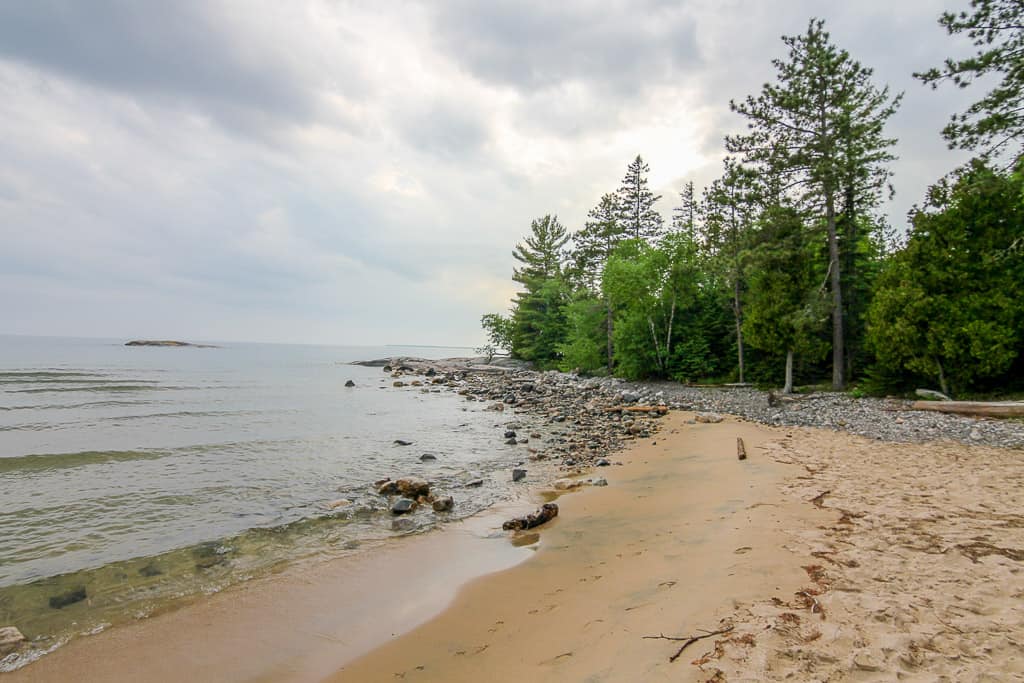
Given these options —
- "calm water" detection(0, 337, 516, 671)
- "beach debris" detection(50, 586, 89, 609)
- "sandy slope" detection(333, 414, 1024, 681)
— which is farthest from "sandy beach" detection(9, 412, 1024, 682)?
"beach debris" detection(50, 586, 89, 609)

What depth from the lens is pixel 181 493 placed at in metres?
8.37

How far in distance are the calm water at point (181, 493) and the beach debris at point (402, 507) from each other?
156mm

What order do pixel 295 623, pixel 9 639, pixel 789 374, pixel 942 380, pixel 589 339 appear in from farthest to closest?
pixel 589 339, pixel 789 374, pixel 942 380, pixel 295 623, pixel 9 639

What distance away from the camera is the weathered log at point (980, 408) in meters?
11.5

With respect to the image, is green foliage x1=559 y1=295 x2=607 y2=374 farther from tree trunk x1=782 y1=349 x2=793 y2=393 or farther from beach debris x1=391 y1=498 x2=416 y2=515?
beach debris x1=391 y1=498 x2=416 y2=515

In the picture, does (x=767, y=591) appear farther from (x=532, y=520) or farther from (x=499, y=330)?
(x=499, y=330)

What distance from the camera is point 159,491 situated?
850cm

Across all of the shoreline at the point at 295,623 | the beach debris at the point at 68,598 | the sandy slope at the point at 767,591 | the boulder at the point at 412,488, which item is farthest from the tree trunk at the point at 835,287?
the beach debris at the point at 68,598

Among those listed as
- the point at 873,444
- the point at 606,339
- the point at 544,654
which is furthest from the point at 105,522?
the point at 606,339

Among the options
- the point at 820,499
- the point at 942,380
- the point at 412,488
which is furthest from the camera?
the point at 942,380

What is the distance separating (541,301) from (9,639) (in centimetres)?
4405

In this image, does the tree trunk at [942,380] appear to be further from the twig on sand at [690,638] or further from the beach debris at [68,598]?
the beach debris at [68,598]

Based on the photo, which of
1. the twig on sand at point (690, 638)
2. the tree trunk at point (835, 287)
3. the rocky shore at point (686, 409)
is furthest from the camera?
the tree trunk at point (835, 287)

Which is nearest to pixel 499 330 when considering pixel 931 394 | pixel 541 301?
pixel 541 301
